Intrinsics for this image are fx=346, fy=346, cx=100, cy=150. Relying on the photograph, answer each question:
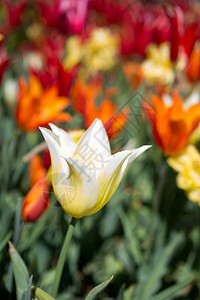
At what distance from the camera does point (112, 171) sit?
45cm

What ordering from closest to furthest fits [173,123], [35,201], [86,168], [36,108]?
[86,168] → [35,201] → [173,123] → [36,108]

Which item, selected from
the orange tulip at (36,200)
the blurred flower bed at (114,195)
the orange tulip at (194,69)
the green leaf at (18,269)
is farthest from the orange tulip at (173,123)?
the orange tulip at (194,69)

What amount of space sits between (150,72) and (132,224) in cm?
84

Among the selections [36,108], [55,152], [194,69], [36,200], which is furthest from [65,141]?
[194,69]

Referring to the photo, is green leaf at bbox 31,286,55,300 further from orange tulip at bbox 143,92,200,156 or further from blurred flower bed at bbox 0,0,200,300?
orange tulip at bbox 143,92,200,156

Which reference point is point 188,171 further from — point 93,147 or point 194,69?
point 194,69

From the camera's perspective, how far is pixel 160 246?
0.97 meters

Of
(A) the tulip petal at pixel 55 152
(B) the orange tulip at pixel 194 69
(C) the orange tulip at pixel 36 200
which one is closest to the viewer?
(A) the tulip petal at pixel 55 152

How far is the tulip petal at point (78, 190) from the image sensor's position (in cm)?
44

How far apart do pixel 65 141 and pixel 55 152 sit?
32mm

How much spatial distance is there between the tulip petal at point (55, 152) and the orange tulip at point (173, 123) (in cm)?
34

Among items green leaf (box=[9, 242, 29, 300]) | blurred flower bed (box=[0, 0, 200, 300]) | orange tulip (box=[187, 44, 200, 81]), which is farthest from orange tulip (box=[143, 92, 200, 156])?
orange tulip (box=[187, 44, 200, 81])

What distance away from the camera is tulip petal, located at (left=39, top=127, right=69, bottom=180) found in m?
0.43

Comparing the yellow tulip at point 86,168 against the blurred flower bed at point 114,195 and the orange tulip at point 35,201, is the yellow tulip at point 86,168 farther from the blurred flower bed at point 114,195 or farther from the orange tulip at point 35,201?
the orange tulip at point 35,201
